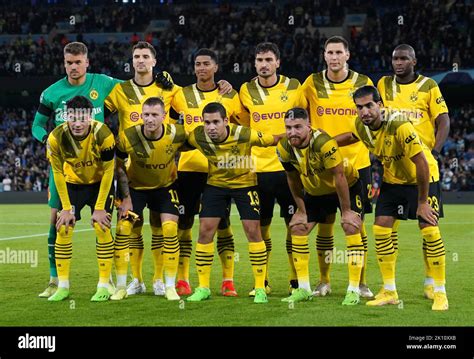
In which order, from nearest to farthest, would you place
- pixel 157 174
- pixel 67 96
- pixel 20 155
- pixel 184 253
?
pixel 157 174 → pixel 67 96 → pixel 184 253 → pixel 20 155

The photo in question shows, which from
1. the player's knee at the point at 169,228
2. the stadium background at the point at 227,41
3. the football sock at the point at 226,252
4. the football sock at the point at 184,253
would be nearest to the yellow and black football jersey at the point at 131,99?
the player's knee at the point at 169,228

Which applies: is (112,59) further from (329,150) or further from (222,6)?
(329,150)

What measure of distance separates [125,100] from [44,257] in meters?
4.76

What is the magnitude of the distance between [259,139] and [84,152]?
1.76m

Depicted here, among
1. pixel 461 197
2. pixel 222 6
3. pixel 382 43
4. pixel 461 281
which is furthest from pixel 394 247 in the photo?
pixel 222 6

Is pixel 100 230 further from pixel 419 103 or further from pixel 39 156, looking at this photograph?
pixel 39 156

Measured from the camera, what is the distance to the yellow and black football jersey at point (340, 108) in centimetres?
838

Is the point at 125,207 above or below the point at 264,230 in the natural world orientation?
above

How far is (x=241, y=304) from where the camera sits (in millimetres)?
7844

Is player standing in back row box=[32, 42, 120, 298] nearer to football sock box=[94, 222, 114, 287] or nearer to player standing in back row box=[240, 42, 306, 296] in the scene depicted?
football sock box=[94, 222, 114, 287]

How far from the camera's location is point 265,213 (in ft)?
28.1

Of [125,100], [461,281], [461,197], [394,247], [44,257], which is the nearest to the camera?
[394,247]

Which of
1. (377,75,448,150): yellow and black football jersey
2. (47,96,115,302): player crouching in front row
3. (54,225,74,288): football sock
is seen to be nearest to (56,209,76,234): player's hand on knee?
(47,96,115,302): player crouching in front row

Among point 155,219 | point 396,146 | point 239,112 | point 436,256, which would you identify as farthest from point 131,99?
point 436,256
